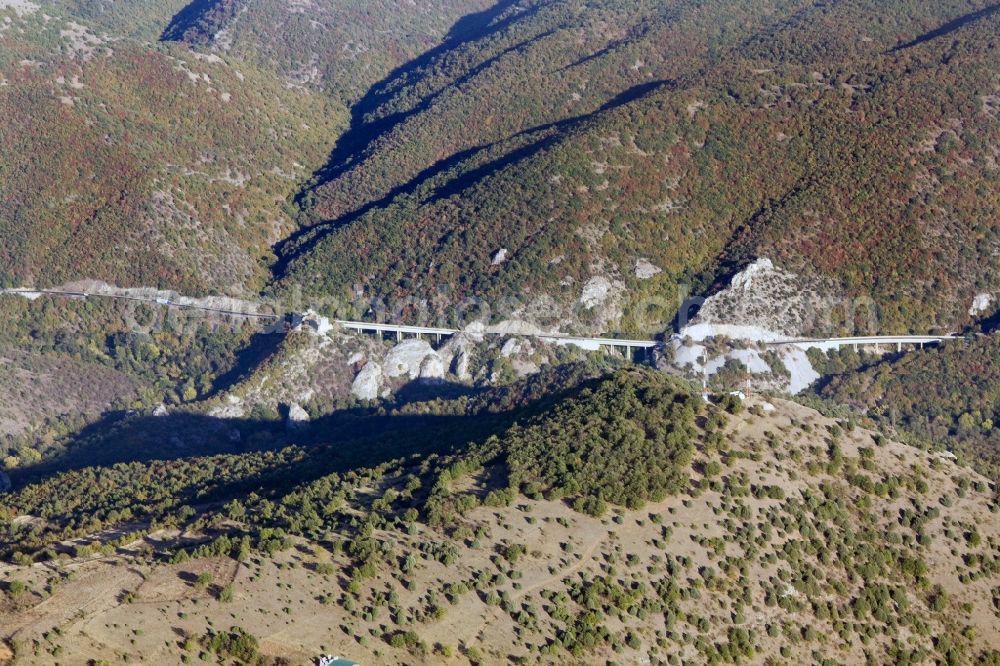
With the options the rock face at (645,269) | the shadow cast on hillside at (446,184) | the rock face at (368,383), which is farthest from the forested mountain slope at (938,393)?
the shadow cast on hillside at (446,184)

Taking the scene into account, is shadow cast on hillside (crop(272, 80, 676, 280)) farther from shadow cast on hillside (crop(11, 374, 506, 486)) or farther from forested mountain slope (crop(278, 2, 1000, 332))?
shadow cast on hillside (crop(11, 374, 506, 486))

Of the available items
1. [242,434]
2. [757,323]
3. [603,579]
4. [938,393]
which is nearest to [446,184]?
[757,323]

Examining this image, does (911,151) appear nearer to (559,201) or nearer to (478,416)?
(559,201)

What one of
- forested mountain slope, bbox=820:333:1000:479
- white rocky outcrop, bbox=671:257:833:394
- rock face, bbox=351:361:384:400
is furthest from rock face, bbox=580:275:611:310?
forested mountain slope, bbox=820:333:1000:479

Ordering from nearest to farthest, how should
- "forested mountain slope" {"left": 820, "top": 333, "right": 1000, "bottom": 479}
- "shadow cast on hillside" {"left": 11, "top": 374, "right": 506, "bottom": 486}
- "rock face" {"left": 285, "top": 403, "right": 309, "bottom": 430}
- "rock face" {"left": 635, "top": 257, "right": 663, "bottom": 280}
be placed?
"shadow cast on hillside" {"left": 11, "top": 374, "right": 506, "bottom": 486} → "forested mountain slope" {"left": 820, "top": 333, "right": 1000, "bottom": 479} → "rock face" {"left": 285, "top": 403, "right": 309, "bottom": 430} → "rock face" {"left": 635, "top": 257, "right": 663, "bottom": 280}

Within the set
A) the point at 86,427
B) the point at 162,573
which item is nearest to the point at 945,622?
the point at 162,573
